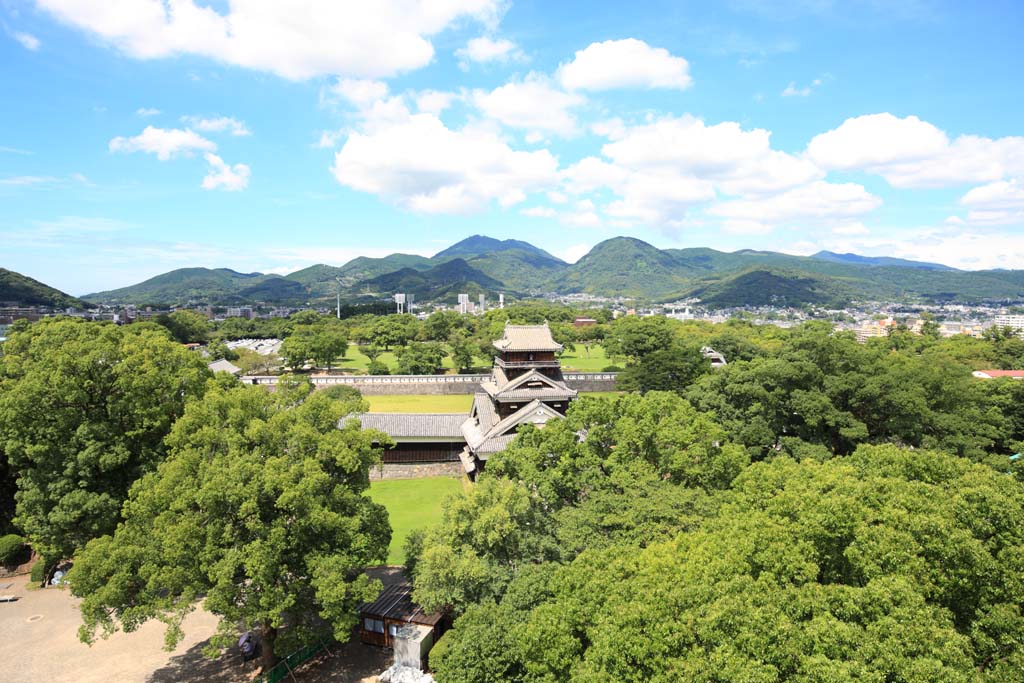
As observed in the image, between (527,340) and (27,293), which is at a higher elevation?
(27,293)

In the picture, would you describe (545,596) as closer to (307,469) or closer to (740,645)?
→ (740,645)

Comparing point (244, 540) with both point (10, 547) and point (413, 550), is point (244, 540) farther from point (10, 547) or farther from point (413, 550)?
point (10, 547)

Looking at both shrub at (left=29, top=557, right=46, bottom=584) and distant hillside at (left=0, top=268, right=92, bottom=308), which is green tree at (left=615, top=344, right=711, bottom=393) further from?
distant hillside at (left=0, top=268, right=92, bottom=308)

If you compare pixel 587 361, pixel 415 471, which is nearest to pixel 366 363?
pixel 587 361

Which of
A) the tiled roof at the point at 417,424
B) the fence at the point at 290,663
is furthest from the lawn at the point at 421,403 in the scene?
the fence at the point at 290,663

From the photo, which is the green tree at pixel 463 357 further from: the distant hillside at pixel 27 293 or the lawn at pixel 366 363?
the distant hillside at pixel 27 293

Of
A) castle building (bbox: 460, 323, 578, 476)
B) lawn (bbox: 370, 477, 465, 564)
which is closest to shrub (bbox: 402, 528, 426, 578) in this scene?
lawn (bbox: 370, 477, 465, 564)
